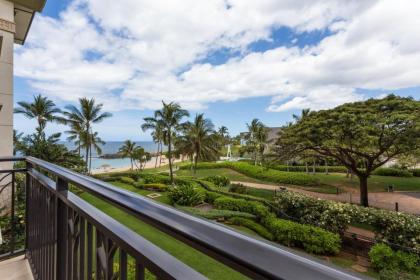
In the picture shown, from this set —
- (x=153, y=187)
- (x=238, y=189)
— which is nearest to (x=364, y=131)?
(x=238, y=189)

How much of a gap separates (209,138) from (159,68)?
7.47 meters

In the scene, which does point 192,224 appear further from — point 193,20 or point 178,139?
point 178,139

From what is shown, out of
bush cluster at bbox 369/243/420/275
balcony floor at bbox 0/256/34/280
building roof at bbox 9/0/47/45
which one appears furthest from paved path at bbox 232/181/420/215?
building roof at bbox 9/0/47/45

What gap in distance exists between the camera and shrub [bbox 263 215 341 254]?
8453 millimetres

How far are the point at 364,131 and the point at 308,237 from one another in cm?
544

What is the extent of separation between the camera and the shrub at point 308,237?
845 cm

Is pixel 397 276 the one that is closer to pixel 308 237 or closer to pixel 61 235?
pixel 308 237

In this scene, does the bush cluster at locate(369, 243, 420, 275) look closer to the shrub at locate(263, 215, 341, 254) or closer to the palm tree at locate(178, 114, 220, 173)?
the shrub at locate(263, 215, 341, 254)

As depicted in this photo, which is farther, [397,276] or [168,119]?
[168,119]

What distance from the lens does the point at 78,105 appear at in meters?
20.1

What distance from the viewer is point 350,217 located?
29.9 feet

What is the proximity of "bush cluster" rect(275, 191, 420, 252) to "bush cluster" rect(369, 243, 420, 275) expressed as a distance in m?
0.38

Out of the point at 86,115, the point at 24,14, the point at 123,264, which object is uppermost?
the point at 24,14

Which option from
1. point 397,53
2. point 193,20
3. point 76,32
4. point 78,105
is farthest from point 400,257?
point 78,105
